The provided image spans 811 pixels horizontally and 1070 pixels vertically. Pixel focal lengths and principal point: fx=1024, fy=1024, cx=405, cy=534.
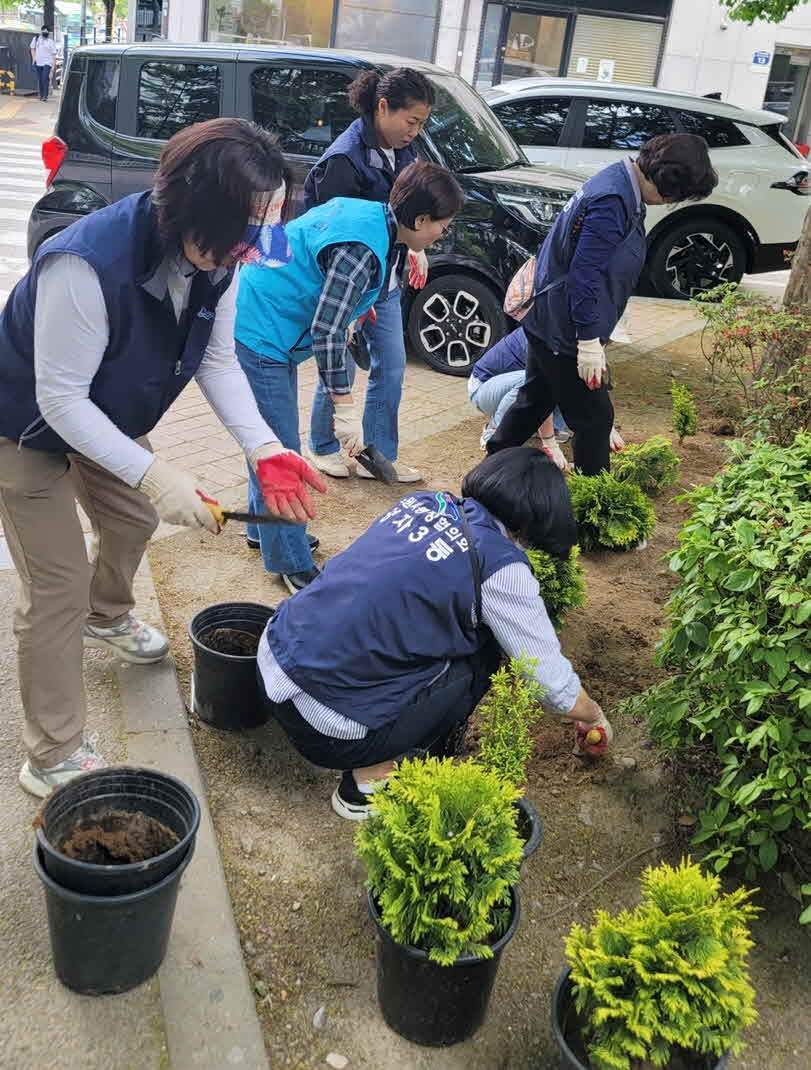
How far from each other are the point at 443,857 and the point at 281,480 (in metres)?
1.27

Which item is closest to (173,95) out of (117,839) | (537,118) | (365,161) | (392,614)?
(365,161)

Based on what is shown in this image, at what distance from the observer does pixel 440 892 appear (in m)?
2.19

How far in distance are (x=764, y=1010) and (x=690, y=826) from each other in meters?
0.57

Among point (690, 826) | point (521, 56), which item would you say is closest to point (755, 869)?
point (690, 826)

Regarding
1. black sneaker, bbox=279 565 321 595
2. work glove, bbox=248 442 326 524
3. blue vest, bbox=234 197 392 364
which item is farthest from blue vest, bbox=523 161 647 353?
work glove, bbox=248 442 326 524

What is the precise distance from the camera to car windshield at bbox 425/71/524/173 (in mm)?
7430

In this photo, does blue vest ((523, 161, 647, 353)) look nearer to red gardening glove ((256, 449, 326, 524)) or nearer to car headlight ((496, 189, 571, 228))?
red gardening glove ((256, 449, 326, 524))

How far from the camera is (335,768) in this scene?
9.50 ft

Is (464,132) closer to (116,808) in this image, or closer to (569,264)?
(569,264)

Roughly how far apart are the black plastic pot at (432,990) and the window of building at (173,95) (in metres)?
6.59

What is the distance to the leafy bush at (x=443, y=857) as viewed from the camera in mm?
2174

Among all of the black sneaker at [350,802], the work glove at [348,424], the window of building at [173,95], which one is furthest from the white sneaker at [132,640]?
the window of building at [173,95]

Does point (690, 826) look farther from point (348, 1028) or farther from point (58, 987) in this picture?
point (58, 987)

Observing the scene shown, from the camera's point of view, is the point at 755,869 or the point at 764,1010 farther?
the point at 755,869
